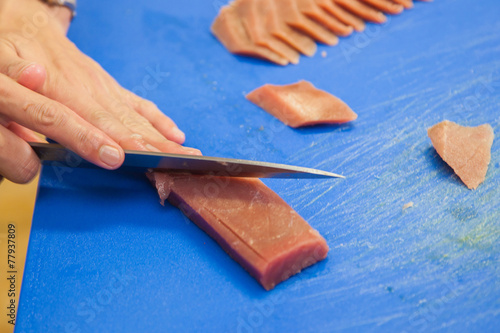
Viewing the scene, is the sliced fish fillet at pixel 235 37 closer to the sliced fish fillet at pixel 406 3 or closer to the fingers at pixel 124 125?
the fingers at pixel 124 125

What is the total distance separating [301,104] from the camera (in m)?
2.95

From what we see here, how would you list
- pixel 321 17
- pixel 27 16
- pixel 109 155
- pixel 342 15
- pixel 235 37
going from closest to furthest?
1. pixel 109 155
2. pixel 27 16
3. pixel 235 37
4. pixel 321 17
5. pixel 342 15

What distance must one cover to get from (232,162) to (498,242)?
4.37 ft

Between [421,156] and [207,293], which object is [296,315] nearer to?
[207,293]

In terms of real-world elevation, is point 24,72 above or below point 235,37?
above

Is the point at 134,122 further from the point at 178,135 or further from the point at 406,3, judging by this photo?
the point at 406,3

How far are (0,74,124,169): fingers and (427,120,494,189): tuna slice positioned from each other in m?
1.76

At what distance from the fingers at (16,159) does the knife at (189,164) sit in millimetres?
46

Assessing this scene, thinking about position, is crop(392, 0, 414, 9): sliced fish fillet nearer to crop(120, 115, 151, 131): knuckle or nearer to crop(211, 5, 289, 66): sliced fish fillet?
crop(211, 5, 289, 66): sliced fish fillet

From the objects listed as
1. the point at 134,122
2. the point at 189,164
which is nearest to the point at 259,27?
the point at 134,122

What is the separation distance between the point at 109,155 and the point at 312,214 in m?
1.05

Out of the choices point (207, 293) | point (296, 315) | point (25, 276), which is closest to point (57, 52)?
point (25, 276)

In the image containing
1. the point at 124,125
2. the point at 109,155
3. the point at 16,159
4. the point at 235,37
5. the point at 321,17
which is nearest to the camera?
the point at 109,155

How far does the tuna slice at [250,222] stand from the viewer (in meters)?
2.05
